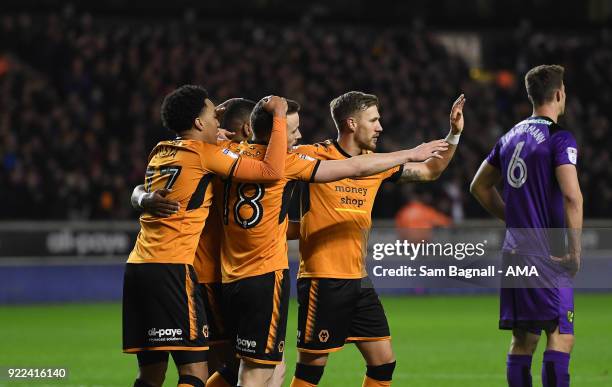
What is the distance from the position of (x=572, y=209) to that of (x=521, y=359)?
1003 mm

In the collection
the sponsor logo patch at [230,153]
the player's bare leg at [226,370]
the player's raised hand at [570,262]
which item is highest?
the sponsor logo patch at [230,153]

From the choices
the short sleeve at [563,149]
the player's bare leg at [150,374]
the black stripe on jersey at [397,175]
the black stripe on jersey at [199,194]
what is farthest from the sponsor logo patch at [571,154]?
the player's bare leg at [150,374]

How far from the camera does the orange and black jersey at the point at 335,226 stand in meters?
7.24

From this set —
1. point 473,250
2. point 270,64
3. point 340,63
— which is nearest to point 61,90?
point 270,64

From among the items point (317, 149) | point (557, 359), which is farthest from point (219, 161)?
point (557, 359)

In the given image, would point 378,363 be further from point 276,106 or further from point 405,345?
point 405,345

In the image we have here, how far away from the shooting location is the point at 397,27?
99.2 ft

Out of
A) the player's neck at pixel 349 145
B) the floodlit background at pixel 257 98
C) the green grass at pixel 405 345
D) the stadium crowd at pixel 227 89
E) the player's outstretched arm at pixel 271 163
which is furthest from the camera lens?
the stadium crowd at pixel 227 89

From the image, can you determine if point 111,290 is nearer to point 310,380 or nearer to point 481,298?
point 481,298

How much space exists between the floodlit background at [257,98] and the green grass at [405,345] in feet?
0.13

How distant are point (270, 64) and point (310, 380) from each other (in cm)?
1812

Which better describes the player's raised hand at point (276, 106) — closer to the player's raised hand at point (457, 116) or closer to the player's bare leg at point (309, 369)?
the player's raised hand at point (457, 116)

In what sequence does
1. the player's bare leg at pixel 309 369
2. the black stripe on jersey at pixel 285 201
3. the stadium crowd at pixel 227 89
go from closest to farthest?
the black stripe on jersey at pixel 285 201 → the player's bare leg at pixel 309 369 → the stadium crowd at pixel 227 89

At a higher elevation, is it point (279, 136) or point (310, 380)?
point (279, 136)
